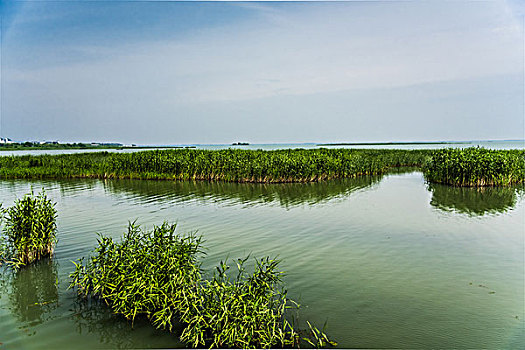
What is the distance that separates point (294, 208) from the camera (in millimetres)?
17953

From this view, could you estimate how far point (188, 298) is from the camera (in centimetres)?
661

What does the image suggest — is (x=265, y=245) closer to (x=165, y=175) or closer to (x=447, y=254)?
(x=447, y=254)

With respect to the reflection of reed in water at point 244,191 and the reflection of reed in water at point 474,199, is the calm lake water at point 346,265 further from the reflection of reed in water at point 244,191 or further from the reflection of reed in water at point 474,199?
the reflection of reed in water at point 244,191

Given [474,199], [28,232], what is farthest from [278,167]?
[28,232]

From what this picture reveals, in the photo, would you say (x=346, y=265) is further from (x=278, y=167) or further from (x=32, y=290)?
(x=278, y=167)

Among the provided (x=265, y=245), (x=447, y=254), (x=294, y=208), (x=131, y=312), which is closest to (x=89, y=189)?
(x=294, y=208)

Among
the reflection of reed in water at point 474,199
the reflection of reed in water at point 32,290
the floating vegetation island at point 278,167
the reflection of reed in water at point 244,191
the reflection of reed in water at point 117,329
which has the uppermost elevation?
the floating vegetation island at point 278,167

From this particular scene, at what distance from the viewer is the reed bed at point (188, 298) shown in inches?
227

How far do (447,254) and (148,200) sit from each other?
623 inches

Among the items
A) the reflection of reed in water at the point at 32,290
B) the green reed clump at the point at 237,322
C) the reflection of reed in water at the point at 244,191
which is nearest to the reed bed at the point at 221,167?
the reflection of reed in water at the point at 244,191

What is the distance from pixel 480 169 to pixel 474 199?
5.58m

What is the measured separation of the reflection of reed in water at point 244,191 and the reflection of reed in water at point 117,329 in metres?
12.6

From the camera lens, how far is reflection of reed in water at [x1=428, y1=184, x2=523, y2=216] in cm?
1791

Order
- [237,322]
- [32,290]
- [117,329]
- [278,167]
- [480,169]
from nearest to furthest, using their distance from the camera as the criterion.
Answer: [237,322] → [117,329] → [32,290] → [480,169] → [278,167]
